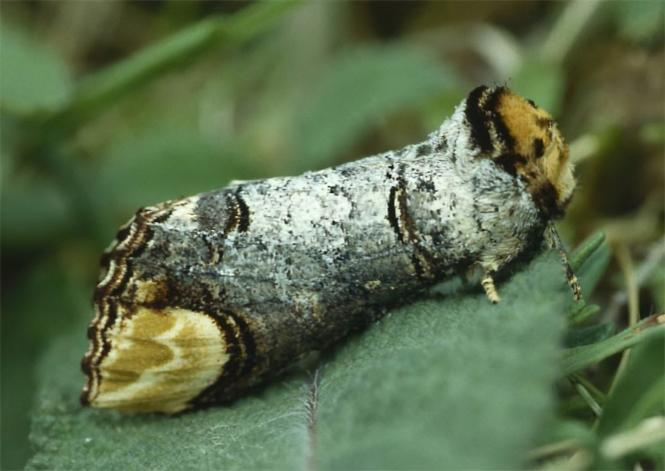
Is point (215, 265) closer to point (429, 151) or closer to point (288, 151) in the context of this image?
point (429, 151)

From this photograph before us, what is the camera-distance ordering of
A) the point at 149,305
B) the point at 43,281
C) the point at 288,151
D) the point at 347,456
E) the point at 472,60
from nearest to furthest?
the point at 347,456, the point at 149,305, the point at 43,281, the point at 288,151, the point at 472,60

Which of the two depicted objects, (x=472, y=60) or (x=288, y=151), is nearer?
(x=288, y=151)

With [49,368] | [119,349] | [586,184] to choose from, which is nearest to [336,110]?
[586,184]

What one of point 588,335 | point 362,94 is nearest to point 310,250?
point 588,335

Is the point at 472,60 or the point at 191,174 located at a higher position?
the point at 472,60

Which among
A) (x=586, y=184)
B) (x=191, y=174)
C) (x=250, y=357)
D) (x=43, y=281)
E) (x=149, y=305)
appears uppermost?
(x=191, y=174)

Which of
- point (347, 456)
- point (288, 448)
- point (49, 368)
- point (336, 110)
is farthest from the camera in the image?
point (336, 110)

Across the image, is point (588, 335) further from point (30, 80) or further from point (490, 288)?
point (30, 80)
